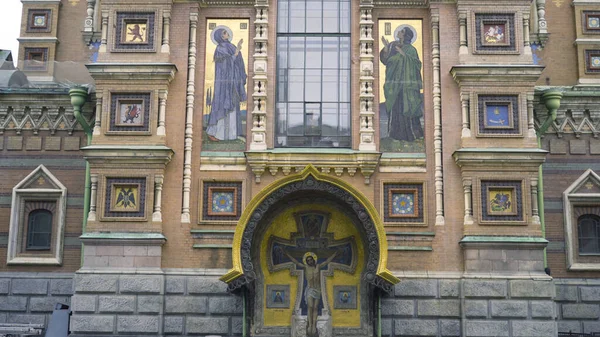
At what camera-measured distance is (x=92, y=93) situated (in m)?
24.2

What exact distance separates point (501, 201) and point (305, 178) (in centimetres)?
571

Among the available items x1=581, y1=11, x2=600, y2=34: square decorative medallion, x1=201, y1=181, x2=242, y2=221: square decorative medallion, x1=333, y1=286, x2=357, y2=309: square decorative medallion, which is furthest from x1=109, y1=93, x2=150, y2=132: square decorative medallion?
x1=581, y1=11, x2=600, y2=34: square decorative medallion

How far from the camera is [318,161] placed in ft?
74.6

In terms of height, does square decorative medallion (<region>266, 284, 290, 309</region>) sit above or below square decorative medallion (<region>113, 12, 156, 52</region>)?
below

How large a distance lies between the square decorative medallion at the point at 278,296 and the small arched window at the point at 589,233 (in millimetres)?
9167

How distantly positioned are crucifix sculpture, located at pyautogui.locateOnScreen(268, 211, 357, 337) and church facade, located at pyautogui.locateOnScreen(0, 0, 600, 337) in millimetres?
59

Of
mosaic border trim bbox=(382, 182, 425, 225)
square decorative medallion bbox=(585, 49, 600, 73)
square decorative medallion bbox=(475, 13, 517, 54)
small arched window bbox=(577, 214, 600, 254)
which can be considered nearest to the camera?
mosaic border trim bbox=(382, 182, 425, 225)

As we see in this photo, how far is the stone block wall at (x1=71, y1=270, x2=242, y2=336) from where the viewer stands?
2183 cm

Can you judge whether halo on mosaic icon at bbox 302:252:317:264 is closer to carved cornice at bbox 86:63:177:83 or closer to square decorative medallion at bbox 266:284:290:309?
square decorative medallion at bbox 266:284:290:309

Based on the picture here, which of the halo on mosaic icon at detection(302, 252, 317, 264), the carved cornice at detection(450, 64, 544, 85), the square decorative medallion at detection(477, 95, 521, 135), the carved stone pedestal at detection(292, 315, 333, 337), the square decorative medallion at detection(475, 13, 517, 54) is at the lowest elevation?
the carved stone pedestal at detection(292, 315, 333, 337)

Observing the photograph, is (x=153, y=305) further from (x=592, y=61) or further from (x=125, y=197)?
(x=592, y=61)

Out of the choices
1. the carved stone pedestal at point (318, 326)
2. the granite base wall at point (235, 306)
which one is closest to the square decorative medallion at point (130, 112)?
the granite base wall at point (235, 306)

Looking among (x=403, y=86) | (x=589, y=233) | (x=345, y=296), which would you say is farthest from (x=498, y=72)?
(x=345, y=296)

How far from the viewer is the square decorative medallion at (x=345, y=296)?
2248 cm
